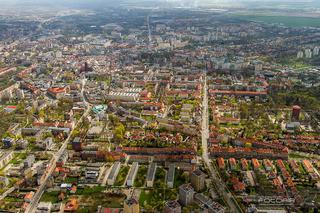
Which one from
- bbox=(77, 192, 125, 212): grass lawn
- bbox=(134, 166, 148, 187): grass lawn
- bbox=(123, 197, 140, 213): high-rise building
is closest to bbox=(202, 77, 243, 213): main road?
bbox=(134, 166, 148, 187): grass lawn

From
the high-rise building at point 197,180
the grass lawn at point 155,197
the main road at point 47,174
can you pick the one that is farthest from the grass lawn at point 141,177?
the main road at point 47,174

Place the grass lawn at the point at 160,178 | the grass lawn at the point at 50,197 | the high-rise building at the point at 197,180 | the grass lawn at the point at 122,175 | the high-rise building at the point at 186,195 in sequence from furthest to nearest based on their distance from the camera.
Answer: the grass lawn at the point at 122,175 < the grass lawn at the point at 160,178 < the high-rise building at the point at 197,180 < the grass lawn at the point at 50,197 < the high-rise building at the point at 186,195

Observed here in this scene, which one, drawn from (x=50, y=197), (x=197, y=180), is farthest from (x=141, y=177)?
(x=50, y=197)

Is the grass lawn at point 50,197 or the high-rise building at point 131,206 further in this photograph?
the grass lawn at point 50,197

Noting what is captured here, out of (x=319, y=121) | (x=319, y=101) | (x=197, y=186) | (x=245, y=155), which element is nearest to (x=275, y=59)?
(x=319, y=101)

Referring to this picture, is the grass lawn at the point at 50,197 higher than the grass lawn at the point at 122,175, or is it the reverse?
the grass lawn at the point at 122,175

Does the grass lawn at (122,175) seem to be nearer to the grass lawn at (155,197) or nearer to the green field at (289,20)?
the grass lawn at (155,197)

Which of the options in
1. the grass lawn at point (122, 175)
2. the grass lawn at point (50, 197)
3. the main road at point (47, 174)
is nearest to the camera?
the main road at point (47, 174)

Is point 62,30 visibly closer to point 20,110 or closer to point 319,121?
point 20,110
